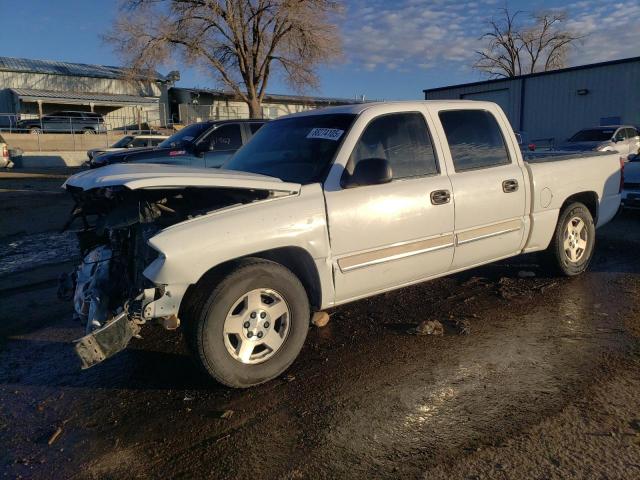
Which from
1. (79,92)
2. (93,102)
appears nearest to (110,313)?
(93,102)

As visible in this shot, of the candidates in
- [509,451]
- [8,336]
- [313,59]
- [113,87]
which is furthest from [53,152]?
[509,451]

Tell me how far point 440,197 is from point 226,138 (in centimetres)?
753

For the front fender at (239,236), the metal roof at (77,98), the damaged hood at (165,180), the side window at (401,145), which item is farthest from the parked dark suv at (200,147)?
the metal roof at (77,98)

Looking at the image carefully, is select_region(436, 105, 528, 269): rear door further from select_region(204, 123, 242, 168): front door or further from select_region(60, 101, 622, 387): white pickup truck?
select_region(204, 123, 242, 168): front door

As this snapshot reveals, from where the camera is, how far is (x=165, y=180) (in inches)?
125

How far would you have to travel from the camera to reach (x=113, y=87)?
4450cm

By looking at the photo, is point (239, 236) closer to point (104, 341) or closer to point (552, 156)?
point (104, 341)

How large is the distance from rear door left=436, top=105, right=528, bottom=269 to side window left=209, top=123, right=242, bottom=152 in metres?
6.89

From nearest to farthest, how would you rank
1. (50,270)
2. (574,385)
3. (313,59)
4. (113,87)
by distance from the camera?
1. (574,385)
2. (50,270)
3. (313,59)
4. (113,87)

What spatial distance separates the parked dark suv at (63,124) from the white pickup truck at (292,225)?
30.6m

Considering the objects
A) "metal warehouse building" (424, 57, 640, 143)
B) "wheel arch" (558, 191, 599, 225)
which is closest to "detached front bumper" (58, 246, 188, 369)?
"wheel arch" (558, 191, 599, 225)

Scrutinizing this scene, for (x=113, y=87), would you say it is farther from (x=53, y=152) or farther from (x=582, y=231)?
(x=582, y=231)

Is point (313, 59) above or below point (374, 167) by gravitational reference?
above

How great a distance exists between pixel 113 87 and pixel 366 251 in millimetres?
46192
